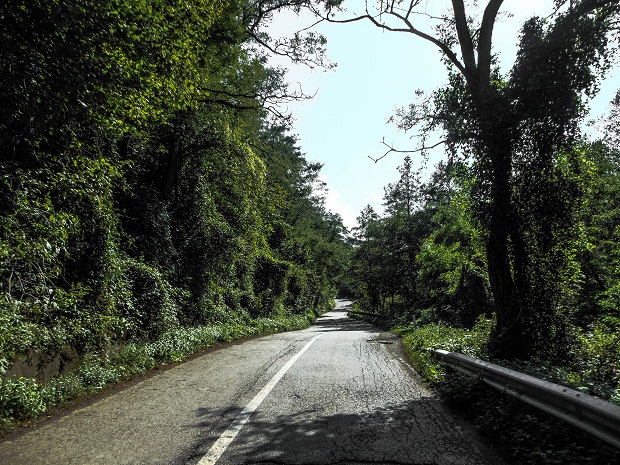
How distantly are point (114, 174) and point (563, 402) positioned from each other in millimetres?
7021

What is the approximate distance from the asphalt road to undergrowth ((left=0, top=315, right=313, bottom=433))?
17.8 inches

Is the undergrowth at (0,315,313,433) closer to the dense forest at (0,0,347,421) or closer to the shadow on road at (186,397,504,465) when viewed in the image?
the dense forest at (0,0,347,421)

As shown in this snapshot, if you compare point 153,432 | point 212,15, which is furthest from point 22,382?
point 212,15

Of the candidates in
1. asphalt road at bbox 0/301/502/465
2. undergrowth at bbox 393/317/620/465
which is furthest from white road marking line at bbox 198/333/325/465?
undergrowth at bbox 393/317/620/465

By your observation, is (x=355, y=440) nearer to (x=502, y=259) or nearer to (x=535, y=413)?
(x=535, y=413)

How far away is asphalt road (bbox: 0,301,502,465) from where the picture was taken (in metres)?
3.47

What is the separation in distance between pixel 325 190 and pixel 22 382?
3839 cm

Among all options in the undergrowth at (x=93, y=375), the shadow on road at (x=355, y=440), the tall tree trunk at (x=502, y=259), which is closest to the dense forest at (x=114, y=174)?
the undergrowth at (x=93, y=375)

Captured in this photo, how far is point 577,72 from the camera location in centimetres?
726

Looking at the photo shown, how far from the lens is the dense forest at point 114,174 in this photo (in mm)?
4684

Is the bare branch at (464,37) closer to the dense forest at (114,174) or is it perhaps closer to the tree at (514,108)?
the tree at (514,108)

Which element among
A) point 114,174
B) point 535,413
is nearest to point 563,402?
point 535,413

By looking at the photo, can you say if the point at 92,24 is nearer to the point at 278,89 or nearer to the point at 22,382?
the point at 22,382

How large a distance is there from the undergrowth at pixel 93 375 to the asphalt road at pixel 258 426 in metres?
0.45
